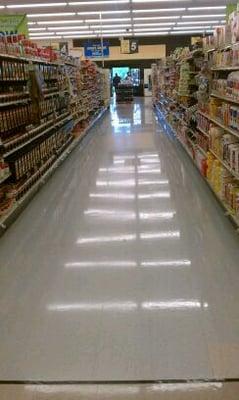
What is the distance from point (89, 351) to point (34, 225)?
8.72 ft

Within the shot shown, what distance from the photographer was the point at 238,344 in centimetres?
274

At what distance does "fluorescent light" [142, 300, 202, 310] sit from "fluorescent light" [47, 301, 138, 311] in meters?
0.11

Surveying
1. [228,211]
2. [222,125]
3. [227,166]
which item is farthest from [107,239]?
[222,125]

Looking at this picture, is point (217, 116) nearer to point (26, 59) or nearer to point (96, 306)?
point (26, 59)

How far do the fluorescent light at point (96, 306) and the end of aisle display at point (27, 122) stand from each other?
71.0 inches

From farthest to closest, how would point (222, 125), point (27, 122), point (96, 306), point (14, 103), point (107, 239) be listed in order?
point (27, 122) < point (14, 103) < point (222, 125) < point (107, 239) < point (96, 306)

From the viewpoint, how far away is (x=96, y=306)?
3.28 meters

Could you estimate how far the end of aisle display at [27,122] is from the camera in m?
5.29

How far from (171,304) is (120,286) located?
1.66ft

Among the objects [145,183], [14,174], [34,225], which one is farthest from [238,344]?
[145,183]

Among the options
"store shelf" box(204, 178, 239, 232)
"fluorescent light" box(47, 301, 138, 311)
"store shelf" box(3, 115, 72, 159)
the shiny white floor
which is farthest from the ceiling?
"fluorescent light" box(47, 301, 138, 311)

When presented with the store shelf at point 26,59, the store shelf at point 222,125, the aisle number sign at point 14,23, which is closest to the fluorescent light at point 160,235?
the store shelf at point 222,125

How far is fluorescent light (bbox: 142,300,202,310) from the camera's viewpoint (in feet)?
10.6

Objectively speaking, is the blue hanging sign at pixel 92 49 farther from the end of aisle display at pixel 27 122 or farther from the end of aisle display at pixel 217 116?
the end of aisle display at pixel 217 116
